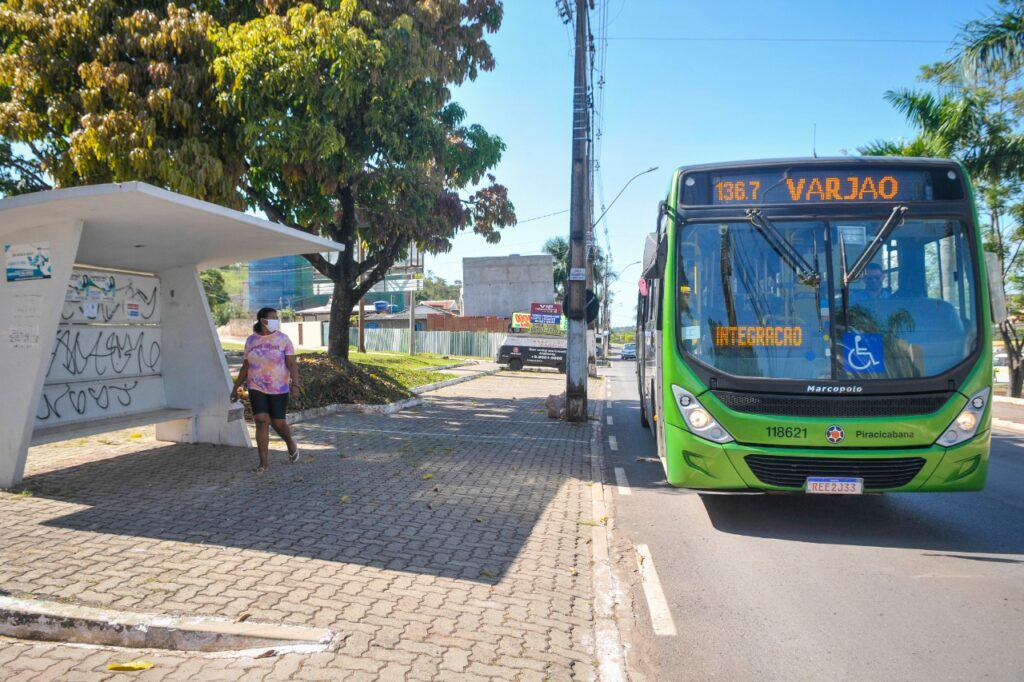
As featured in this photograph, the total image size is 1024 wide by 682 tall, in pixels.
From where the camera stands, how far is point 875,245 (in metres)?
6.07

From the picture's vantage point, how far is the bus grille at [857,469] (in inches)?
225

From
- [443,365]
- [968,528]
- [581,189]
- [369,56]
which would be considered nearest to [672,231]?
[968,528]

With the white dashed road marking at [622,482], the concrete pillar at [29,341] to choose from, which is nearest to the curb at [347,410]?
the concrete pillar at [29,341]

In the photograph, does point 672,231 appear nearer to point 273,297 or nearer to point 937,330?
point 937,330

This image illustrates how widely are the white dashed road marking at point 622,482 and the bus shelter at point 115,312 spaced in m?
4.27

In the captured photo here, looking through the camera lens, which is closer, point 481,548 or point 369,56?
point 481,548

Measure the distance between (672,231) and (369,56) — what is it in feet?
20.6

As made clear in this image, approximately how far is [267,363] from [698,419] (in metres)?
4.53

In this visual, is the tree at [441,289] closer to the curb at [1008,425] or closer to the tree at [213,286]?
the tree at [213,286]

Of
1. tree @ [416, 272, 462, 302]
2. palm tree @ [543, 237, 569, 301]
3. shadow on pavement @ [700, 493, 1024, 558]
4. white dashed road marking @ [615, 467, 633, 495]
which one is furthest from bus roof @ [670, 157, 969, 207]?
tree @ [416, 272, 462, 302]

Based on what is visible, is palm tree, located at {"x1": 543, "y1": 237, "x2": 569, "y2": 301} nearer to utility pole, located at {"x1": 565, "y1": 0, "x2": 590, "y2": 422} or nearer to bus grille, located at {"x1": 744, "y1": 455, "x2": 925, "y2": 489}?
utility pole, located at {"x1": 565, "y1": 0, "x2": 590, "y2": 422}

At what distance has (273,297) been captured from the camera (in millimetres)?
82125

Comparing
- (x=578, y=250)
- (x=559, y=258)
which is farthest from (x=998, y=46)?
(x=559, y=258)

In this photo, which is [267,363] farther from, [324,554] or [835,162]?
[835,162]
